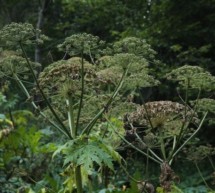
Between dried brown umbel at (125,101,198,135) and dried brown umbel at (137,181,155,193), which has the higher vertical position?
dried brown umbel at (125,101,198,135)

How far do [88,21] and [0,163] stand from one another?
8.67 m

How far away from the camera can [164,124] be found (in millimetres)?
3107

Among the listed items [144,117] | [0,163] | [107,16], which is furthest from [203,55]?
[144,117]

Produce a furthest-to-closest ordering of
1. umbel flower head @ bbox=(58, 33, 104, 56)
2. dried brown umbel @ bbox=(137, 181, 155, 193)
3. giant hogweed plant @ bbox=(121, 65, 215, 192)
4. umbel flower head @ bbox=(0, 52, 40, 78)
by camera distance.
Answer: dried brown umbel @ bbox=(137, 181, 155, 193), umbel flower head @ bbox=(0, 52, 40, 78), giant hogweed plant @ bbox=(121, 65, 215, 192), umbel flower head @ bbox=(58, 33, 104, 56)

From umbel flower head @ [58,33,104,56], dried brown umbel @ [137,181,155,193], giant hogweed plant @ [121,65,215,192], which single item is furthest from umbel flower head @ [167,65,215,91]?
dried brown umbel @ [137,181,155,193]

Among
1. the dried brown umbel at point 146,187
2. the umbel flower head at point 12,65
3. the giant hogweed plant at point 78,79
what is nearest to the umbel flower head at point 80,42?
the giant hogweed plant at point 78,79

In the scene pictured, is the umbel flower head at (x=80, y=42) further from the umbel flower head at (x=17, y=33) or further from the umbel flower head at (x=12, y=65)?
the umbel flower head at (x=12, y=65)

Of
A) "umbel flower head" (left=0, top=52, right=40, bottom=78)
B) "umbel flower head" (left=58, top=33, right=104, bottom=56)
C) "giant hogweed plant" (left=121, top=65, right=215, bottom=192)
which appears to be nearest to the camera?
"umbel flower head" (left=58, top=33, right=104, bottom=56)

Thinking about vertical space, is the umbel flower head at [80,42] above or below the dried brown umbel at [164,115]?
above

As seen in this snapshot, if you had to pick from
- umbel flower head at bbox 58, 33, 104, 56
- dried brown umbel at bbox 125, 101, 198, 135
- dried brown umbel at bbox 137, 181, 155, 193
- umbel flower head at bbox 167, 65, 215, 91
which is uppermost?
umbel flower head at bbox 58, 33, 104, 56

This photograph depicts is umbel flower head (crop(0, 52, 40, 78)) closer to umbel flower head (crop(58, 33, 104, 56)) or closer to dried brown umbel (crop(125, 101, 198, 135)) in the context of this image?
umbel flower head (crop(58, 33, 104, 56))

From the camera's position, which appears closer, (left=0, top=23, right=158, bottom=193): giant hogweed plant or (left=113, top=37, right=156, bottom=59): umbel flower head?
(left=0, top=23, right=158, bottom=193): giant hogweed plant

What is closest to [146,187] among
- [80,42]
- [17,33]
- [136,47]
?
[136,47]

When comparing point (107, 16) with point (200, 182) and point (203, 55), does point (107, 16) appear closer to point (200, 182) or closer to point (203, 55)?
point (203, 55)
